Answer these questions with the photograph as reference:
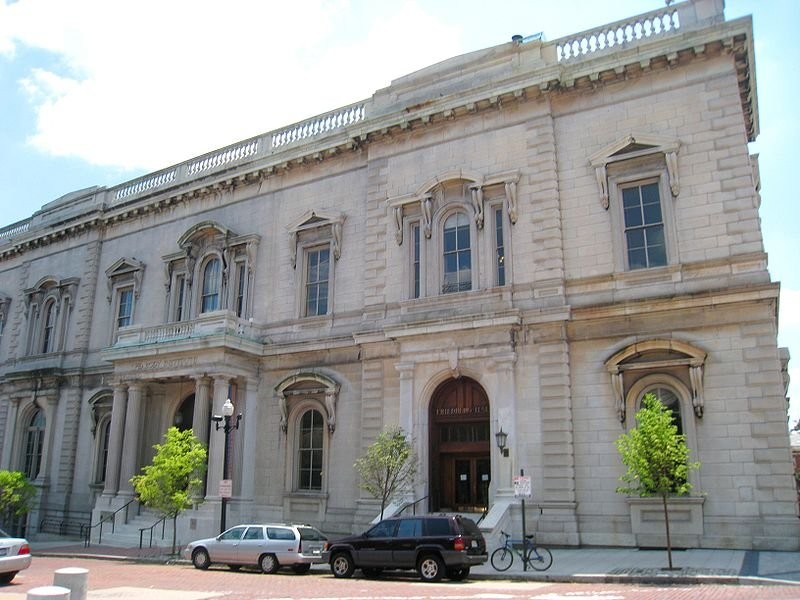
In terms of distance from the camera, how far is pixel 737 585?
1428 centimetres

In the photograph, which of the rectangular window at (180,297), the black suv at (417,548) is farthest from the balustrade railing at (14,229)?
the black suv at (417,548)

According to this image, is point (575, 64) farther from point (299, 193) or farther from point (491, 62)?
point (299, 193)

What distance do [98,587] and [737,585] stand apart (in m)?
13.4

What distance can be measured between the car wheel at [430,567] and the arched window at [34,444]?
25348 mm

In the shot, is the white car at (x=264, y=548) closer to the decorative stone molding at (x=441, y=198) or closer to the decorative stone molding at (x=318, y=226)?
the decorative stone molding at (x=441, y=198)

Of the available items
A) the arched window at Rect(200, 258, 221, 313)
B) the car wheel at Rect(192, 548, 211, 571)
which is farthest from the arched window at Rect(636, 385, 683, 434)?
the arched window at Rect(200, 258, 221, 313)

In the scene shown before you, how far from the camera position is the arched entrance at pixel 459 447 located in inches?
936

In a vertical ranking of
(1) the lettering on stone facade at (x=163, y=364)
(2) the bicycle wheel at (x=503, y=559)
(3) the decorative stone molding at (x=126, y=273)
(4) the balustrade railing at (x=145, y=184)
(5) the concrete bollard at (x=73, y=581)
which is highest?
(4) the balustrade railing at (x=145, y=184)

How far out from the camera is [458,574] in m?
17.0

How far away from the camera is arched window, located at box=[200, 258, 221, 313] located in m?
31.6

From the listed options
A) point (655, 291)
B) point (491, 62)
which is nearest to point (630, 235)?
point (655, 291)

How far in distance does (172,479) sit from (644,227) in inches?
666

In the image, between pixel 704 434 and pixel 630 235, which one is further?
pixel 630 235

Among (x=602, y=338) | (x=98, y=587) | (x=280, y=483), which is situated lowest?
(x=98, y=587)
